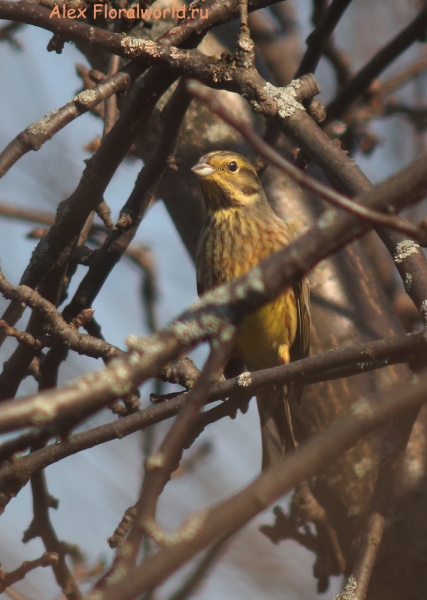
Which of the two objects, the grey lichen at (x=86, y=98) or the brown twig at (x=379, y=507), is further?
the grey lichen at (x=86, y=98)

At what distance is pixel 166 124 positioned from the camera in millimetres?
3578

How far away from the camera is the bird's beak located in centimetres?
444

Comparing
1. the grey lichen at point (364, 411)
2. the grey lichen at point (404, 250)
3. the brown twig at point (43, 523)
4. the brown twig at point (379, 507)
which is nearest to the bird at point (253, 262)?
the brown twig at point (43, 523)

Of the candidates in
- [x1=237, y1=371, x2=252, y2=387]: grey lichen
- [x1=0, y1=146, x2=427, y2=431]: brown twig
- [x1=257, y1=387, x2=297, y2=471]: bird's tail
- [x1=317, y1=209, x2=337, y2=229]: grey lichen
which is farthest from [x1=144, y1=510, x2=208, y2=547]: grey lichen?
[x1=257, y1=387, x2=297, y2=471]: bird's tail

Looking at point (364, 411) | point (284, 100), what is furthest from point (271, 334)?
point (364, 411)

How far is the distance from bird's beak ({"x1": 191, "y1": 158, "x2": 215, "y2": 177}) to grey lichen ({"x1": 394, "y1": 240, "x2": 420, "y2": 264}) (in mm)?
2033

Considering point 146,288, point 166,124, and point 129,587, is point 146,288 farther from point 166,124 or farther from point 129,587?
point 129,587

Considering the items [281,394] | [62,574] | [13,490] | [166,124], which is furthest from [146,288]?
[13,490]

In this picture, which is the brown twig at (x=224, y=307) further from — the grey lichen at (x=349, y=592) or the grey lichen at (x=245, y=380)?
the grey lichen at (x=349, y=592)

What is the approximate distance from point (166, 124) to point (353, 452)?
6.37ft

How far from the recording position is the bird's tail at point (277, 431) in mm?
4293

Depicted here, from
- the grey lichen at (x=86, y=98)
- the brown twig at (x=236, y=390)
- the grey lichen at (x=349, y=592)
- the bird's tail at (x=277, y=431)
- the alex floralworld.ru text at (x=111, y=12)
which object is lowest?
the grey lichen at (x=349, y=592)

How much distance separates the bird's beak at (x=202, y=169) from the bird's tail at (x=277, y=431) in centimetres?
134

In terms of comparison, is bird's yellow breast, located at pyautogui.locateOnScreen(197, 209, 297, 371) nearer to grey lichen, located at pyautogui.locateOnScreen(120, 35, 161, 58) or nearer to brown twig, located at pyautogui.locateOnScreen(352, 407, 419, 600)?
grey lichen, located at pyautogui.locateOnScreen(120, 35, 161, 58)
